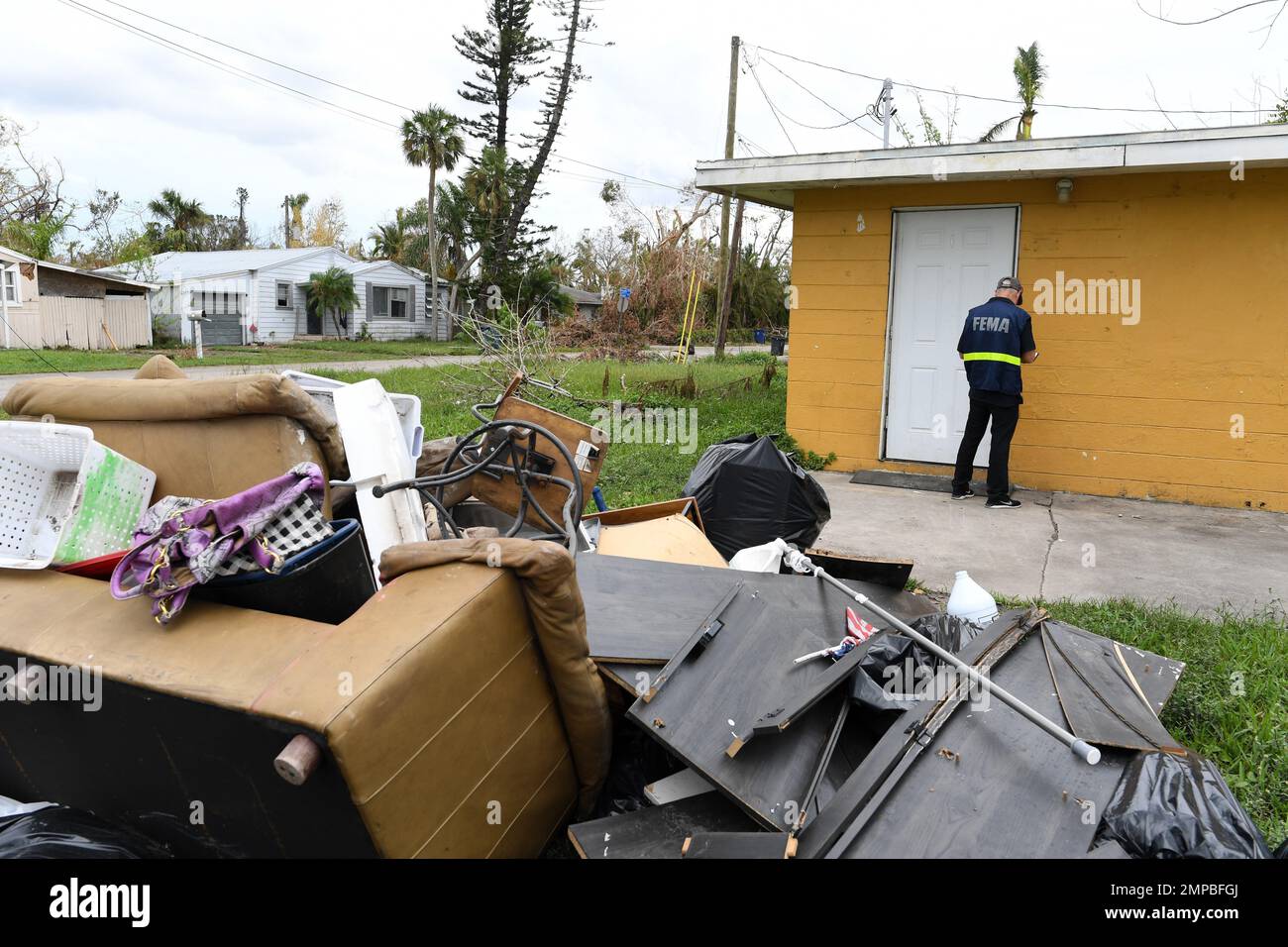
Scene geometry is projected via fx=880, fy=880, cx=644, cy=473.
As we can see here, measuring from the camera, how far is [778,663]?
2725 mm

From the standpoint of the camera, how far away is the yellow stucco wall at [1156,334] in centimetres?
666

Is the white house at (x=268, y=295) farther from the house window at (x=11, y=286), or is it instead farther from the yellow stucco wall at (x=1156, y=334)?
the yellow stucco wall at (x=1156, y=334)

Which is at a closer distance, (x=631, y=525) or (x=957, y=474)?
(x=631, y=525)

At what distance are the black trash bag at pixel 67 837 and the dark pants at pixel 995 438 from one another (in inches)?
239

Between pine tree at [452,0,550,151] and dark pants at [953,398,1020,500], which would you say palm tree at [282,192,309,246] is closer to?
pine tree at [452,0,550,151]

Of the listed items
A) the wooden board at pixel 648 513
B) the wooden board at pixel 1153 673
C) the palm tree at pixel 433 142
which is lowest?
the wooden board at pixel 1153 673
